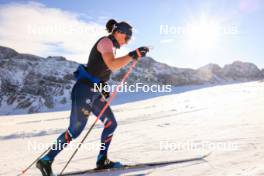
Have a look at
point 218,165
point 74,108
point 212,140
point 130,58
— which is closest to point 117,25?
point 130,58

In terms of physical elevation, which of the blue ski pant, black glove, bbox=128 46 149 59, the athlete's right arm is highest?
black glove, bbox=128 46 149 59

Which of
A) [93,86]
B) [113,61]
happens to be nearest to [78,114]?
[93,86]

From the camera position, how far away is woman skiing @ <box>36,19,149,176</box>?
3.80m

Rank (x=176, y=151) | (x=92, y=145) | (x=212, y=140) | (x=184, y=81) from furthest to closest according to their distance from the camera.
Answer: (x=184, y=81)
(x=92, y=145)
(x=212, y=140)
(x=176, y=151)

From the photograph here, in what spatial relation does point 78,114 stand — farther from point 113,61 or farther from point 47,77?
point 47,77

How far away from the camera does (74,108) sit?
3.93m

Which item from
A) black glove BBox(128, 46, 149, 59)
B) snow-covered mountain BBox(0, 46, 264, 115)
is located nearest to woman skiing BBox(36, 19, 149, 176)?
black glove BBox(128, 46, 149, 59)

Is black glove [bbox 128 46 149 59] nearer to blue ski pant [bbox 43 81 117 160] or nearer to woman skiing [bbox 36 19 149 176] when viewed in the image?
woman skiing [bbox 36 19 149 176]

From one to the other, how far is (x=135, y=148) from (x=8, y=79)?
5131 cm

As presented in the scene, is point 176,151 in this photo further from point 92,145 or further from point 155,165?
point 92,145

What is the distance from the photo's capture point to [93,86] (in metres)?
3.97

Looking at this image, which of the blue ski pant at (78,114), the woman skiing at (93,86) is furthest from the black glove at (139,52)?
the blue ski pant at (78,114)

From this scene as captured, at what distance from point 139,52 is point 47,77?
172ft

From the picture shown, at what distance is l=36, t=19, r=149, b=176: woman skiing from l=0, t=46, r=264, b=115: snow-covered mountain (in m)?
31.9
